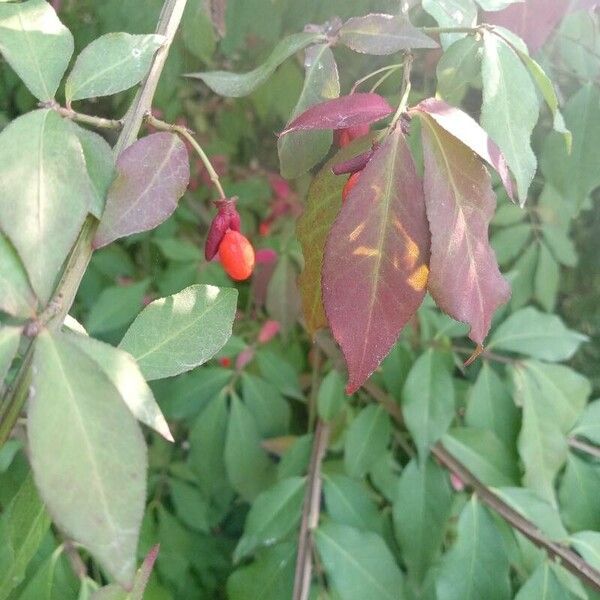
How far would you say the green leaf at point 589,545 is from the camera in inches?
28.7

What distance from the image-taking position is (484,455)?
860mm

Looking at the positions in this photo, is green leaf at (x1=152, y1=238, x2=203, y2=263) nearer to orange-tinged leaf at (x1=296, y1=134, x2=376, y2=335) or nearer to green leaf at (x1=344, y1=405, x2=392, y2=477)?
green leaf at (x1=344, y1=405, x2=392, y2=477)

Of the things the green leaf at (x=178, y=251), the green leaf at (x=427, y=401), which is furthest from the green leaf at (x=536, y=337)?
the green leaf at (x=178, y=251)

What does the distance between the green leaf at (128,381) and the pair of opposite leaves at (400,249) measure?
108 mm

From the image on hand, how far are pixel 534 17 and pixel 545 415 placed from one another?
0.45m

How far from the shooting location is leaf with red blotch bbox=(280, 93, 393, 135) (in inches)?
15.8

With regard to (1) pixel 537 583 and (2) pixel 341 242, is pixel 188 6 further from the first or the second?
(1) pixel 537 583

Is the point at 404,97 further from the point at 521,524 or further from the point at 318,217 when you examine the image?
the point at 521,524

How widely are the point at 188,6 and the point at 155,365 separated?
0.52 meters

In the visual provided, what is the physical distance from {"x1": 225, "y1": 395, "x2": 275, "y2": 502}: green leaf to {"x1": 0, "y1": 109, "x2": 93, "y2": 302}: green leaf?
684 millimetres

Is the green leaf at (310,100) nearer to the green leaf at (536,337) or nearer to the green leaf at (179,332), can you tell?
the green leaf at (179,332)

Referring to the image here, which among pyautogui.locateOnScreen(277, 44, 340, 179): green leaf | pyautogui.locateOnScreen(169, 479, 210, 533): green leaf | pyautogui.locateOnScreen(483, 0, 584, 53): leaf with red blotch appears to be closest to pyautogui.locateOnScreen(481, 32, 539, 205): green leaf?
pyautogui.locateOnScreen(277, 44, 340, 179): green leaf

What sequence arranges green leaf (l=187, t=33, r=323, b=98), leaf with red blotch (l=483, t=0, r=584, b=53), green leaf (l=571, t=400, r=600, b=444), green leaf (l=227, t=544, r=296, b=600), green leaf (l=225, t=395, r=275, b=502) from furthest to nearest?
green leaf (l=225, t=395, r=275, b=502)
green leaf (l=571, t=400, r=600, b=444)
green leaf (l=227, t=544, r=296, b=600)
leaf with red blotch (l=483, t=0, r=584, b=53)
green leaf (l=187, t=33, r=323, b=98)

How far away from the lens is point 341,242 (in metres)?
0.39
